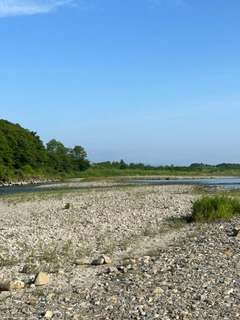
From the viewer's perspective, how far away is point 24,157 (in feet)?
314

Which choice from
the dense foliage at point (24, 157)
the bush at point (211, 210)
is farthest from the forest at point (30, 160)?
the bush at point (211, 210)

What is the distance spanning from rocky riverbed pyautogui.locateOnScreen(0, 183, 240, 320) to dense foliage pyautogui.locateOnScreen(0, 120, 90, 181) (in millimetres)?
64198

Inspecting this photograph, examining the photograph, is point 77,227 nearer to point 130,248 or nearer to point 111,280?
point 130,248

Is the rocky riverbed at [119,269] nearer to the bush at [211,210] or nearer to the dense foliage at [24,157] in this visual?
the bush at [211,210]

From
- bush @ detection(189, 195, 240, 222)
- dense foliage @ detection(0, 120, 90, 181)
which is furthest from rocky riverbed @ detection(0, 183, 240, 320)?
dense foliage @ detection(0, 120, 90, 181)

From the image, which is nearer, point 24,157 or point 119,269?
point 119,269

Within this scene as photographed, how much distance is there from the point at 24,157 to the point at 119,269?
3422 inches

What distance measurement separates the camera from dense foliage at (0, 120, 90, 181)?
89312 millimetres

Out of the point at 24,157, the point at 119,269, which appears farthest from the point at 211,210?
the point at 24,157

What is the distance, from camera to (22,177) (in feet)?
285

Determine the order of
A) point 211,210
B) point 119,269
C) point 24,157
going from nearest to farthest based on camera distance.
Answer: point 119,269 < point 211,210 < point 24,157

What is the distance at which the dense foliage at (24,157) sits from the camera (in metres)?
89.3

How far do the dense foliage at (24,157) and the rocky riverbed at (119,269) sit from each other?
211 feet

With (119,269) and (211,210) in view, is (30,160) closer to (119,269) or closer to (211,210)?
(211,210)
